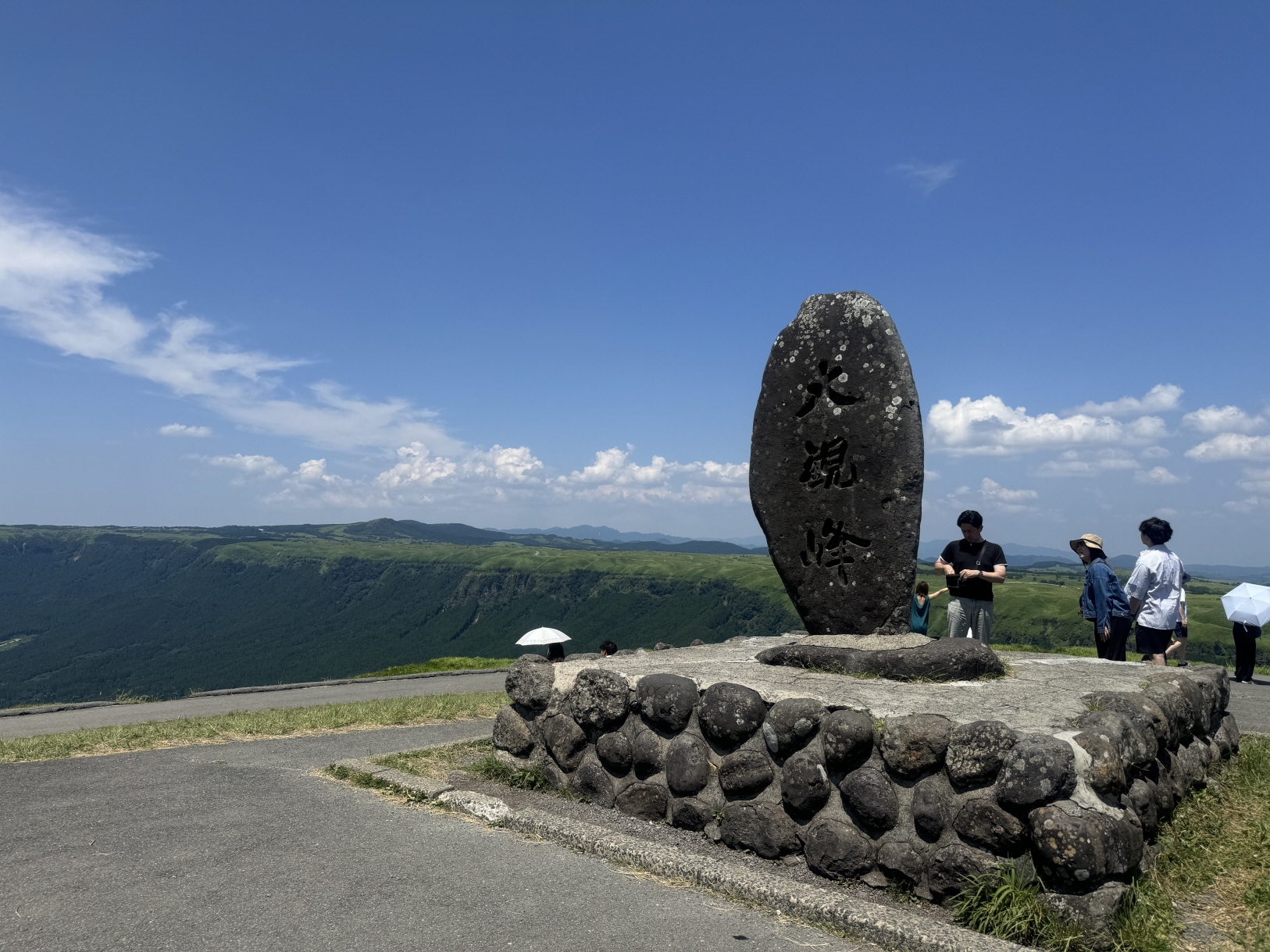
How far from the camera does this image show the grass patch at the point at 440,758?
6.70 metres

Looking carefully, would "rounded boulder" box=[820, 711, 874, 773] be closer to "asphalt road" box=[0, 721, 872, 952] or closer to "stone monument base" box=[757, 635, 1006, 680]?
"asphalt road" box=[0, 721, 872, 952]

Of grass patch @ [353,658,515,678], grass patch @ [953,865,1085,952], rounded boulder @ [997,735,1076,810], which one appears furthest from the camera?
grass patch @ [353,658,515,678]

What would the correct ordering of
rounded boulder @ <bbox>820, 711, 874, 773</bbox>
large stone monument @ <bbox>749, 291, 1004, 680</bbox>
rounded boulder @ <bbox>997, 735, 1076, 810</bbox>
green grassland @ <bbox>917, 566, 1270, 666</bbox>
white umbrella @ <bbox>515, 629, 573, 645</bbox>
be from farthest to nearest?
1. green grassland @ <bbox>917, 566, 1270, 666</bbox>
2. white umbrella @ <bbox>515, 629, 573, 645</bbox>
3. large stone monument @ <bbox>749, 291, 1004, 680</bbox>
4. rounded boulder @ <bbox>820, 711, 874, 773</bbox>
5. rounded boulder @ <bbox>997, 735, 1076, 810</bbox>

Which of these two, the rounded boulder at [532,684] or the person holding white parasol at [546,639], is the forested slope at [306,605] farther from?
the rounded boulder at [532,684]

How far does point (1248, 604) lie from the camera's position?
12.4 metres

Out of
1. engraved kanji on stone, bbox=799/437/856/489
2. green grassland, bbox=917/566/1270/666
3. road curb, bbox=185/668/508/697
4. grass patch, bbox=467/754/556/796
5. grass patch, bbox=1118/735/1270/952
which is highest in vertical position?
engraved kanji on stone, bbox=799/437/856/489

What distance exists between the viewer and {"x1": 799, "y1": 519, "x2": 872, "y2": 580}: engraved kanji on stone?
7.44m

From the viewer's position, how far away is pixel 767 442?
25.9 ft

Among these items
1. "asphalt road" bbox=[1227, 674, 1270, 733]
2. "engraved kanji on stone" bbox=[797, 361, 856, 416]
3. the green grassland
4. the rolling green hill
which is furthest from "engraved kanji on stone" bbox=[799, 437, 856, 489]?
the rolling green hill

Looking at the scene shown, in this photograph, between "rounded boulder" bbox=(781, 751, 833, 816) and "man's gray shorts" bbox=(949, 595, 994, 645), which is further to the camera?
"man's gray shorts" bbox=(949, 595, 994, 645)

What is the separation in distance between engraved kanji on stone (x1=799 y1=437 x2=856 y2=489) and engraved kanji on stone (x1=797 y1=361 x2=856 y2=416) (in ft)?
1.11

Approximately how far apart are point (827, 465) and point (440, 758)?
4.43 meters

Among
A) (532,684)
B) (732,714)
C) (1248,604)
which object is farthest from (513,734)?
(1248,604)

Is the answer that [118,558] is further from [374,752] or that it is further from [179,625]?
[374,752]
